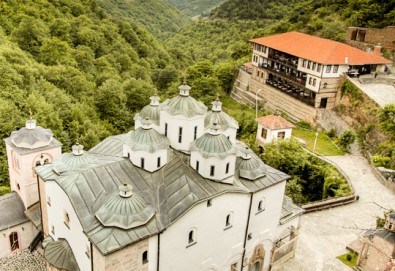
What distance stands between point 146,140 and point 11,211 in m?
14.5

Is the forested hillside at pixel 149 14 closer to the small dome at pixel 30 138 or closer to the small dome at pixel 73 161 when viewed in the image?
the small dome at pixel 30 138

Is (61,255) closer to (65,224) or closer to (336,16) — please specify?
(65,224)

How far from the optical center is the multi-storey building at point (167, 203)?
66.4 ft

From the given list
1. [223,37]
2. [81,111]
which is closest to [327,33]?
[223,37]

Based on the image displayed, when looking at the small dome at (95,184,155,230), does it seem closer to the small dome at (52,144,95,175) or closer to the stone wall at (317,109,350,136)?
the small dome at (52,144,95,175)

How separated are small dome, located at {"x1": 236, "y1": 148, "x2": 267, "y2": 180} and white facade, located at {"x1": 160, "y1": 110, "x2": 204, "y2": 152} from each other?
11.6 feet

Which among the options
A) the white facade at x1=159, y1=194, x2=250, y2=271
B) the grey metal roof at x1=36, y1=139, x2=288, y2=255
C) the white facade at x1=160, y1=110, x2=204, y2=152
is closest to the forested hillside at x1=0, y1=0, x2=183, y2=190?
the grey metal roof at x1=36, y1=139, x2=288, y2=255

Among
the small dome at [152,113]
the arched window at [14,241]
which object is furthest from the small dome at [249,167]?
the arched window at [14,241]

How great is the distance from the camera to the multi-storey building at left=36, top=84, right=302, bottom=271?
66.4 feet

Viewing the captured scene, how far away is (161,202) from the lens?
22266mm

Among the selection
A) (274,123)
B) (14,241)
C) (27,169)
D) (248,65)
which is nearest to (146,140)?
(27,169)

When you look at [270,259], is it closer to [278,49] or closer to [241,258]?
[241,258]

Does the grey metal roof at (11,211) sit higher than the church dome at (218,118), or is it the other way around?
the church dome at (218,118)

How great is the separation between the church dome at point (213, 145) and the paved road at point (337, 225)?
1044cm
